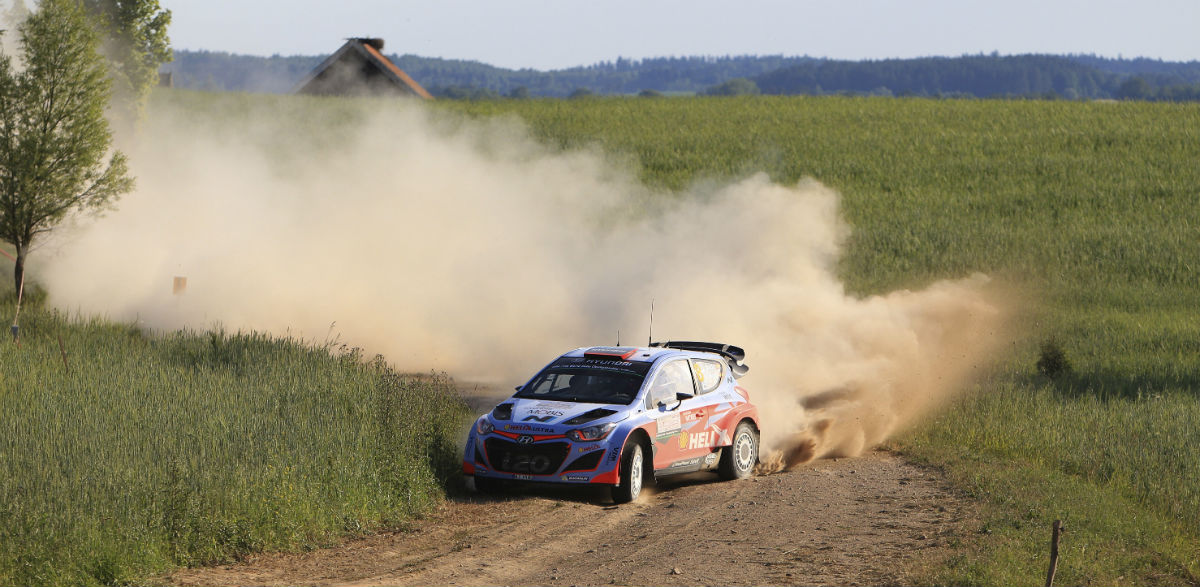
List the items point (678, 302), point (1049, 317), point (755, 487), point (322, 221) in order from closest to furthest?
point (755, 487) → point (678, 302) → point (322, 221) → point (1049, 317)

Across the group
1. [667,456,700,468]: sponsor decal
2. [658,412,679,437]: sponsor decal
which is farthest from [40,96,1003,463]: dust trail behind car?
[658,412,679,437]: sponsor decal

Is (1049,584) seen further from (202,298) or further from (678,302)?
(202,298)

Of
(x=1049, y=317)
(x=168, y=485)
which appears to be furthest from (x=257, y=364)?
(x=1049, y=317)

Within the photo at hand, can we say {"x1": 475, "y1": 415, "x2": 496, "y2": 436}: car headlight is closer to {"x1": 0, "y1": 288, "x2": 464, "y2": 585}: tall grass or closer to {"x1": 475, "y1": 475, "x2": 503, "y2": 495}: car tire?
{"x1": 475, "y1": 475, "x2": 503, "y2": 495}: car tire

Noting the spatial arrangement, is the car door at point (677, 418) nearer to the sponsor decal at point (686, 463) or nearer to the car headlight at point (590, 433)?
the sponsor decal at point (686, 463)

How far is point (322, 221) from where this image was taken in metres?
29.2

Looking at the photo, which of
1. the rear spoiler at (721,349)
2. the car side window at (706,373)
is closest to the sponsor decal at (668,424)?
the car side window at (706,373)

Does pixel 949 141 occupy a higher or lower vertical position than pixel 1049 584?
higher

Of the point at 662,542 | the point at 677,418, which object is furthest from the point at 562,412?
the point at 662,542

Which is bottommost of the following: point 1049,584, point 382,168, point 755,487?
point 755,487

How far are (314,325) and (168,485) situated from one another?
46.9 feet

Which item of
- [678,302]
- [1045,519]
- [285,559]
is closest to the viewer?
[285,559]

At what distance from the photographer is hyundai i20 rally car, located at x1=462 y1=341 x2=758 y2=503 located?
1359 centimetres

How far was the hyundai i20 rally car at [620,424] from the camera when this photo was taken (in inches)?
535
